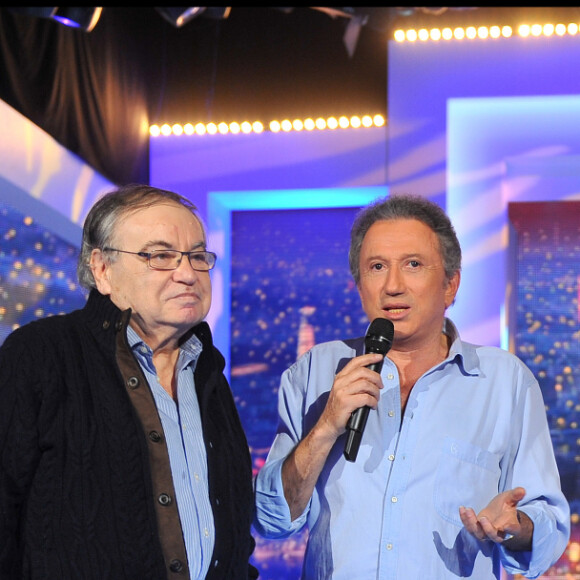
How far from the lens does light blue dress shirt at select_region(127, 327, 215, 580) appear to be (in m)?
1.84

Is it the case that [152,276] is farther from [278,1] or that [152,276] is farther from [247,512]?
[278,1]

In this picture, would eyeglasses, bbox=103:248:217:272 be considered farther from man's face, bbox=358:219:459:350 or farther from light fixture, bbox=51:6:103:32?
light fixture, bbox=51:6:103:32

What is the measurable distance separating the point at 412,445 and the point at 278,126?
2.83 m

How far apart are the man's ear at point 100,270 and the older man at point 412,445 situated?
0.58 metres

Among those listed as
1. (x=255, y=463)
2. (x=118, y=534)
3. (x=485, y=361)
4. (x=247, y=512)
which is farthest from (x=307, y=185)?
(x=118, y=534)

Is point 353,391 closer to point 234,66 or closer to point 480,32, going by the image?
point 480,32

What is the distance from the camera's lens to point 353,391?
6.30 ft

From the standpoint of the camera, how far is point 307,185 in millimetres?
4523

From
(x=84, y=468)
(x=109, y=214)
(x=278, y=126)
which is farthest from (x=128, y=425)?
(x=278, y=126)

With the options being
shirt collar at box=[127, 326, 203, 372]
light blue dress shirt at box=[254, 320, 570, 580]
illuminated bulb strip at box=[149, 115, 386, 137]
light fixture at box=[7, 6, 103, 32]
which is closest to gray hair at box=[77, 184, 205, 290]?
shirt collar at box=[127, 326, 203, 372]

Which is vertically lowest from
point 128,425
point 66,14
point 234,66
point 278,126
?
point 128,425

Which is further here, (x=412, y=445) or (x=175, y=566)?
(x=412, y=445)

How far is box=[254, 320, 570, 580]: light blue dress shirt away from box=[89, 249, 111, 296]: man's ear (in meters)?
0.61

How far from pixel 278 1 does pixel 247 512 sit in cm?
170
